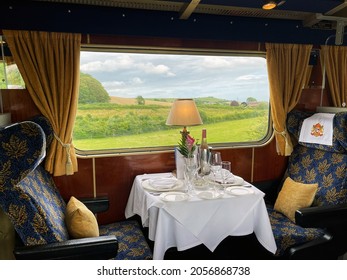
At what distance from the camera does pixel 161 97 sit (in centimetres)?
283

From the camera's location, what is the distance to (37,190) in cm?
171

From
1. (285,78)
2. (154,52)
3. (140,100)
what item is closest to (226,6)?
(154,52)

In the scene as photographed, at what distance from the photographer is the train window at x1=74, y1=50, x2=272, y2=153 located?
264 cm

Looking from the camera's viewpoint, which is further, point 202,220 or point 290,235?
point 290,235

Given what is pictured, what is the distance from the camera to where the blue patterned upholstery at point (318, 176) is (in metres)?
2.21

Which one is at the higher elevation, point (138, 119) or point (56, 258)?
point (138, 119)

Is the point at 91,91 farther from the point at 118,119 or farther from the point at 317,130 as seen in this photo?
the point at 317,130

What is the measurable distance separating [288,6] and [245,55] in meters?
0.63

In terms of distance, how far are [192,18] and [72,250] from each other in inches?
87.0

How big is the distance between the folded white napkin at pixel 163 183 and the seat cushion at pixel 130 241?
411 millimetres

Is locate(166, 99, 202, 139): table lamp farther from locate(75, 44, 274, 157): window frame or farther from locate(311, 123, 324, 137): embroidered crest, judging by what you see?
locate(311, 123, 324, 137): embroidered crest

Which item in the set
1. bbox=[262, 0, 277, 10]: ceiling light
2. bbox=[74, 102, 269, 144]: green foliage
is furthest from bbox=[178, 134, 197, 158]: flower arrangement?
bbox=[262, 0, 277, 10]: ceiling light
